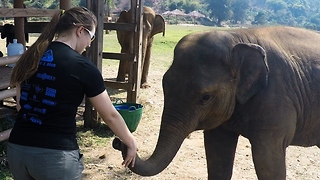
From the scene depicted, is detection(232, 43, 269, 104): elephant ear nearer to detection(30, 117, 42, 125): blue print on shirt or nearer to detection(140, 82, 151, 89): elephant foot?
detection(30, 117, 42, 125): blue print on shirt

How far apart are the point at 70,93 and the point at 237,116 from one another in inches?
69.5

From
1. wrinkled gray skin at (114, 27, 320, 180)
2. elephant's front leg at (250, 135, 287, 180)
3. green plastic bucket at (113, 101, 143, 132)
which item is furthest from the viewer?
green plastic bucket at (113, 101, 143, 132)

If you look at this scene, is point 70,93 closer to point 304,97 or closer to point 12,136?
point 12,136

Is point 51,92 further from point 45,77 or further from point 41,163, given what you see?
point 41,163

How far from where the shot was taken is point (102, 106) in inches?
108

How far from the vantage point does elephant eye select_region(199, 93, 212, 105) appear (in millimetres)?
3543

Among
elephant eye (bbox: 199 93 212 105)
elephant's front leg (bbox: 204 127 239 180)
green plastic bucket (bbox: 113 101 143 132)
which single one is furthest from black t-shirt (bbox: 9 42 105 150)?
green plastic bucket (bbox: 113 101 143 132)

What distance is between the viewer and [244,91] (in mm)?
3715

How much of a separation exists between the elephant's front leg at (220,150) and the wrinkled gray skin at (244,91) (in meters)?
0.16

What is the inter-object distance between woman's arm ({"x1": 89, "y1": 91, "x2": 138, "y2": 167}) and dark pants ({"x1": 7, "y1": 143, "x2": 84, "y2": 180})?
30 cm

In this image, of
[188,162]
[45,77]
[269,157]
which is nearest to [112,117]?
[45,77]

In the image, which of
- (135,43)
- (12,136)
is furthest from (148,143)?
(12,136)

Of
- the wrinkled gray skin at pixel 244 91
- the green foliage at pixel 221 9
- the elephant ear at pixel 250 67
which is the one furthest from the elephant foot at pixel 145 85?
the green foliage at pixel 221 9

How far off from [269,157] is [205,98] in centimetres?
82
